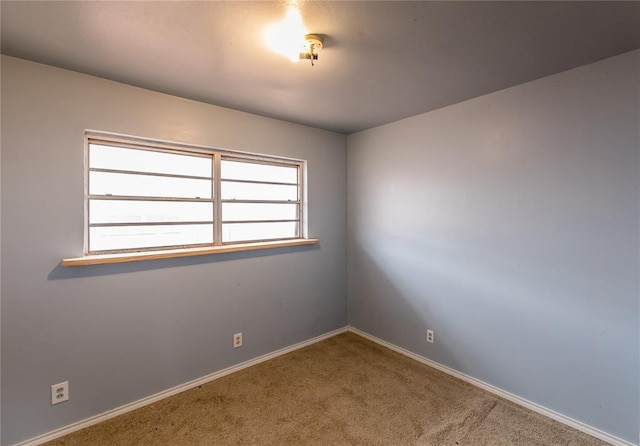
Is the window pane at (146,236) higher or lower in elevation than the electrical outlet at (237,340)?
higher

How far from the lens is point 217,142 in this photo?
8.28 feet

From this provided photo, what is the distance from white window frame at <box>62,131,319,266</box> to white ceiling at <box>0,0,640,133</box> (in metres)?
0.42

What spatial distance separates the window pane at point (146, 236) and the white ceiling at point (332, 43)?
1.05 m

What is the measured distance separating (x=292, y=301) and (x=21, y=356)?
1.96 m

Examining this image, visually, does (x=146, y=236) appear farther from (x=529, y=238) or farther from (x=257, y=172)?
(x=529, y=238)

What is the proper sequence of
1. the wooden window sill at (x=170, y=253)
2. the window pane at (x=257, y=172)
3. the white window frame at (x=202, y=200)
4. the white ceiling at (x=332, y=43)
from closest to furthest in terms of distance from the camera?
the white ceiling at (x=332, y=43)
the wooden window sill at (x=170, y=253)
the white window frame at (x=202, y=200)
the window pane at (x=257, y=172)

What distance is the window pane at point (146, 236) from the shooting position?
2098 mm

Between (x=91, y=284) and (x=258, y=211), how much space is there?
144cm

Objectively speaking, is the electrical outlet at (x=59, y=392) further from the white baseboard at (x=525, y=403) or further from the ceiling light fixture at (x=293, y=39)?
the white baseboard at (x=525, y=403)

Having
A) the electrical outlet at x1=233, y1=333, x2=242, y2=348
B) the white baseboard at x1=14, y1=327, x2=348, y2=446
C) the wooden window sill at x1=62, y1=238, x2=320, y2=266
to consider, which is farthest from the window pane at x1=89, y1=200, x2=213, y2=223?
the white baseboard at x1=14, y1=327, x2=348, y2=446

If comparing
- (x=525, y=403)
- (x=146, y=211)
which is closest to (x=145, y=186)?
(x=146, y=211)

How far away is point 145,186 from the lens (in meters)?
2.29

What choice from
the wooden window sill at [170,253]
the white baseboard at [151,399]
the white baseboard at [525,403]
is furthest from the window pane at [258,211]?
the white baseboard at [525,403]

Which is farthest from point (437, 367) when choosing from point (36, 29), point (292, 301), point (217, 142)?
point (36, 29)
